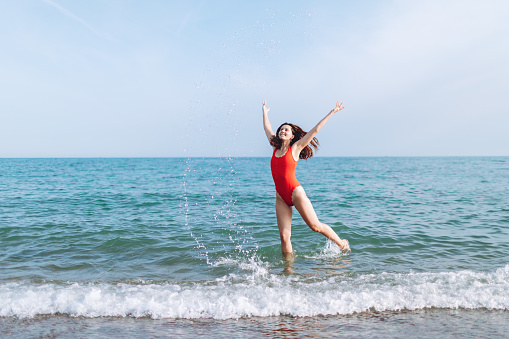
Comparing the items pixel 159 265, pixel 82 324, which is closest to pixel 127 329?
pixel 82 324

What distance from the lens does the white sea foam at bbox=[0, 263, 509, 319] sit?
14.9 ft

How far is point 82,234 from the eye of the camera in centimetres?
942

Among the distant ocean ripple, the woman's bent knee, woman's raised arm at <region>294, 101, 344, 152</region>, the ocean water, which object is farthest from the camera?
the woman's bent knee

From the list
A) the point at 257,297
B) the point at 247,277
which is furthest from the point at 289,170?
the point at 257,297

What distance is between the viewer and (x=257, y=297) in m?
4.93

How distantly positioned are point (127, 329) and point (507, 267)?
6.18 m

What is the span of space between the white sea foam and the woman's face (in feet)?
7.58

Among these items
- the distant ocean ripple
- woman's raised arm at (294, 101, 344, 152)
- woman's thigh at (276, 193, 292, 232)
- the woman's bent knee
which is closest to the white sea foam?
the distant ocean ripple

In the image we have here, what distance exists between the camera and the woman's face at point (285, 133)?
20.5 feet

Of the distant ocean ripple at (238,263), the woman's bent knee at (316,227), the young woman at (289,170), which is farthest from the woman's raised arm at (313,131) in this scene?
the distant ocean ripple at (238,263)

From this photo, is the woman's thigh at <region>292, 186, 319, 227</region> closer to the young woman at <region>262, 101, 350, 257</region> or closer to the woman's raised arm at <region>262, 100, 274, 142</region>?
the young woman at <region>262, 101, 350, 257</region>

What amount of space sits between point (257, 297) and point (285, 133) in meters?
2.71

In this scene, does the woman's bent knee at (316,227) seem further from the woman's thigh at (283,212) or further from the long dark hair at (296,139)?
the long dark hair at (296,139)

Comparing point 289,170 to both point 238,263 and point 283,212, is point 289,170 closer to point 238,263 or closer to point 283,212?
point 283,212
